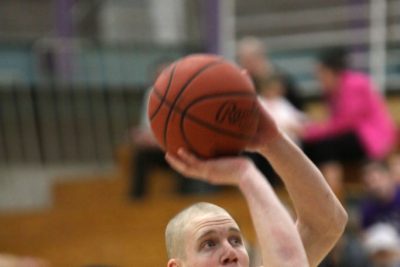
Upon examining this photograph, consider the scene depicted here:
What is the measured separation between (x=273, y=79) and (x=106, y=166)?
2738mm

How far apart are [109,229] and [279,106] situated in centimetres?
162

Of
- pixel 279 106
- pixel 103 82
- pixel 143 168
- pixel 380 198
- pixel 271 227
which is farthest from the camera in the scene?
pixel 103 82

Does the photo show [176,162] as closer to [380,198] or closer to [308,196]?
[308,196]

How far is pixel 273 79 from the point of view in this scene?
6988 mm

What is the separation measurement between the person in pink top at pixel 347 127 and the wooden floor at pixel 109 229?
69 centimetres

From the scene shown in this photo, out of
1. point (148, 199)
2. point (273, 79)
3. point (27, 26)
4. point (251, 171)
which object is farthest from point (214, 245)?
point (27, 26)

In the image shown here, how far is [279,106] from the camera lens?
6895mm

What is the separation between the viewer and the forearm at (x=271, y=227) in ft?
8.42

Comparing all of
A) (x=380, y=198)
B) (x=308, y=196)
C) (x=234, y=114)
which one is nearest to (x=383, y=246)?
(x=380, y=198)

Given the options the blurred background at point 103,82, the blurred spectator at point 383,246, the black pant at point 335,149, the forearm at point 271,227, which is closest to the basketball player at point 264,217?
the forearm at point 271,227

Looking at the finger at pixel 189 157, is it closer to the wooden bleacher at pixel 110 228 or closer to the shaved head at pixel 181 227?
the shaved head at pixel 181 227

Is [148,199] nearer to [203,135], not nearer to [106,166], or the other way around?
[106,166]

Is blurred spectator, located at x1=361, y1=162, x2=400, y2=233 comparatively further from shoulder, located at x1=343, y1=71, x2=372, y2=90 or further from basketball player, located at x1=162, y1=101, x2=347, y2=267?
basketball player, located at x1=162, y1=101, x2=347, y2=267

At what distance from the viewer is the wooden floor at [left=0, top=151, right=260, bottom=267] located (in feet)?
23.2
